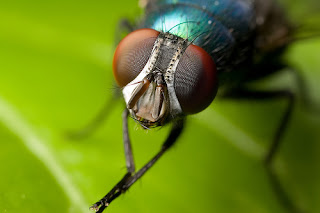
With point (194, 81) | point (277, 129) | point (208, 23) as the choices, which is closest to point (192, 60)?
point (194, 81)

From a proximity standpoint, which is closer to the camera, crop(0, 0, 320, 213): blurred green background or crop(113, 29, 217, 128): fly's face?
crop(113, 29, 217, 128): fly's face

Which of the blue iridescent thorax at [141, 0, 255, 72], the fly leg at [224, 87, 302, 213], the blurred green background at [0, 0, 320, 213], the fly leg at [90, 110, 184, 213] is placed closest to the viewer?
the fly leg at [90, 110, 184, 213]

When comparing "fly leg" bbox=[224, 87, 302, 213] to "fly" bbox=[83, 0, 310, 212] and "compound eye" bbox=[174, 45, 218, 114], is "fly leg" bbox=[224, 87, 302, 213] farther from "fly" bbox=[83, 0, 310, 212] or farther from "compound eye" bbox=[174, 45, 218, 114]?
"compound eye" bbox=[174, 45, 218, 114]

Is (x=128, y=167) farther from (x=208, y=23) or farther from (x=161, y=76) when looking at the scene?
(x=208, y=23)

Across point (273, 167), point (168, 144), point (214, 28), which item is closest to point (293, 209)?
point (273, 167)

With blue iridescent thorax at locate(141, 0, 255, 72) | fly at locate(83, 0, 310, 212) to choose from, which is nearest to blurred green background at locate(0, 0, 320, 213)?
fly at locate(83, 0, 310, 212)

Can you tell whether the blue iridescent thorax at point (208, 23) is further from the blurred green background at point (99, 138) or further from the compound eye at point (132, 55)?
the blurred green background at point (99, 138)
